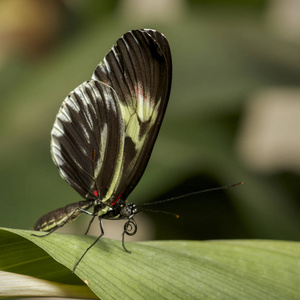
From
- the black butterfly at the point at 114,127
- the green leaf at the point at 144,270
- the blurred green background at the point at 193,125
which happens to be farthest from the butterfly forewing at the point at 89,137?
the blurred green background at the point at 193,125

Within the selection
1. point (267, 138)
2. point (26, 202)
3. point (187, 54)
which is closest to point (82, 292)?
point (26, 202)

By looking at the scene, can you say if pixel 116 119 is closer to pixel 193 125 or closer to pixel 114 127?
pixel 114 127

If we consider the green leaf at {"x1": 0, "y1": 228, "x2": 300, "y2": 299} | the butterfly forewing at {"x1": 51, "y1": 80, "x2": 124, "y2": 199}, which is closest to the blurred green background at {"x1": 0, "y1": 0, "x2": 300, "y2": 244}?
the butterfly forewing at {"x1": 51, "y1": 80, "x2": 124, "y2": 199}

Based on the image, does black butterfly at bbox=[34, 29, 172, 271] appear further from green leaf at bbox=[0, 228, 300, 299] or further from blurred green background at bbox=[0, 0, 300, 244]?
blurred green background at bbox=[0, 0, 300, 244]

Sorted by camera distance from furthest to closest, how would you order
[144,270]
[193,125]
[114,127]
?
[193,125] → [114,127] → [144,270]

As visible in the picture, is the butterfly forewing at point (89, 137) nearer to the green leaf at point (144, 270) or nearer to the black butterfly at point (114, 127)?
the black butterfly at point (114, 127)

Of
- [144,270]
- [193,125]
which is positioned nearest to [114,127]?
[144,270]
